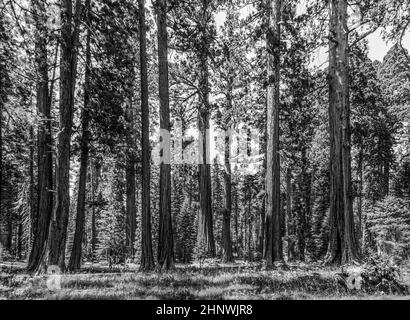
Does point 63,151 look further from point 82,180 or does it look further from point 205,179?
point 205,179

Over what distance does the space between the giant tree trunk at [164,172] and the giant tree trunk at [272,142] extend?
10.2 ft

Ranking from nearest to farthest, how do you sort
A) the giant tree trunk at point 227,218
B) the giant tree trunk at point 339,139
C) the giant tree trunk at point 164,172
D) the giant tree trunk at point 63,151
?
the giant tree trunk at point 63,151, the giant tree trunk at point 339,139, the giant tree trunk at point 164,172, the giant tree trunk at point 227,218

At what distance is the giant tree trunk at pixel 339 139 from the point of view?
35.4 feet

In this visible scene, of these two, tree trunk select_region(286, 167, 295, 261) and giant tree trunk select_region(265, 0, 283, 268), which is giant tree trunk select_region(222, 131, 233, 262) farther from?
giant tree trunk select_region(265, 0, 283, 268)

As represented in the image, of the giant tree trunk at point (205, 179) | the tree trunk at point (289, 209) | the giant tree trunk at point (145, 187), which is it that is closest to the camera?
the giant tree trunk at point (145, 187)

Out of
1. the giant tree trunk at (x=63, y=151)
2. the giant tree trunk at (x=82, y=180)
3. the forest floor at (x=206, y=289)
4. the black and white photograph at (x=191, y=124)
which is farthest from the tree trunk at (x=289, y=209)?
the giant tree trunk at (x=63, y=151)

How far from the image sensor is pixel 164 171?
38.7ft

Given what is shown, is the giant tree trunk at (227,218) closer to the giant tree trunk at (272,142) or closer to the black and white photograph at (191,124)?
the black and white photograph at (191,124)

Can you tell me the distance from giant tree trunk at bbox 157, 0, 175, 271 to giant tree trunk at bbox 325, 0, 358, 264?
195 inches

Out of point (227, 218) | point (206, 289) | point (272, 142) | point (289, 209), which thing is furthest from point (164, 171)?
point (289, 209)

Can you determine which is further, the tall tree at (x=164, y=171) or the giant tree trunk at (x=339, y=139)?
the tall tree at (x=164, y=171)

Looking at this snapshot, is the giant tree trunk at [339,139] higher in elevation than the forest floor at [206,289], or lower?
higher

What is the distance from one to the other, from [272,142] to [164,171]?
365 cm
